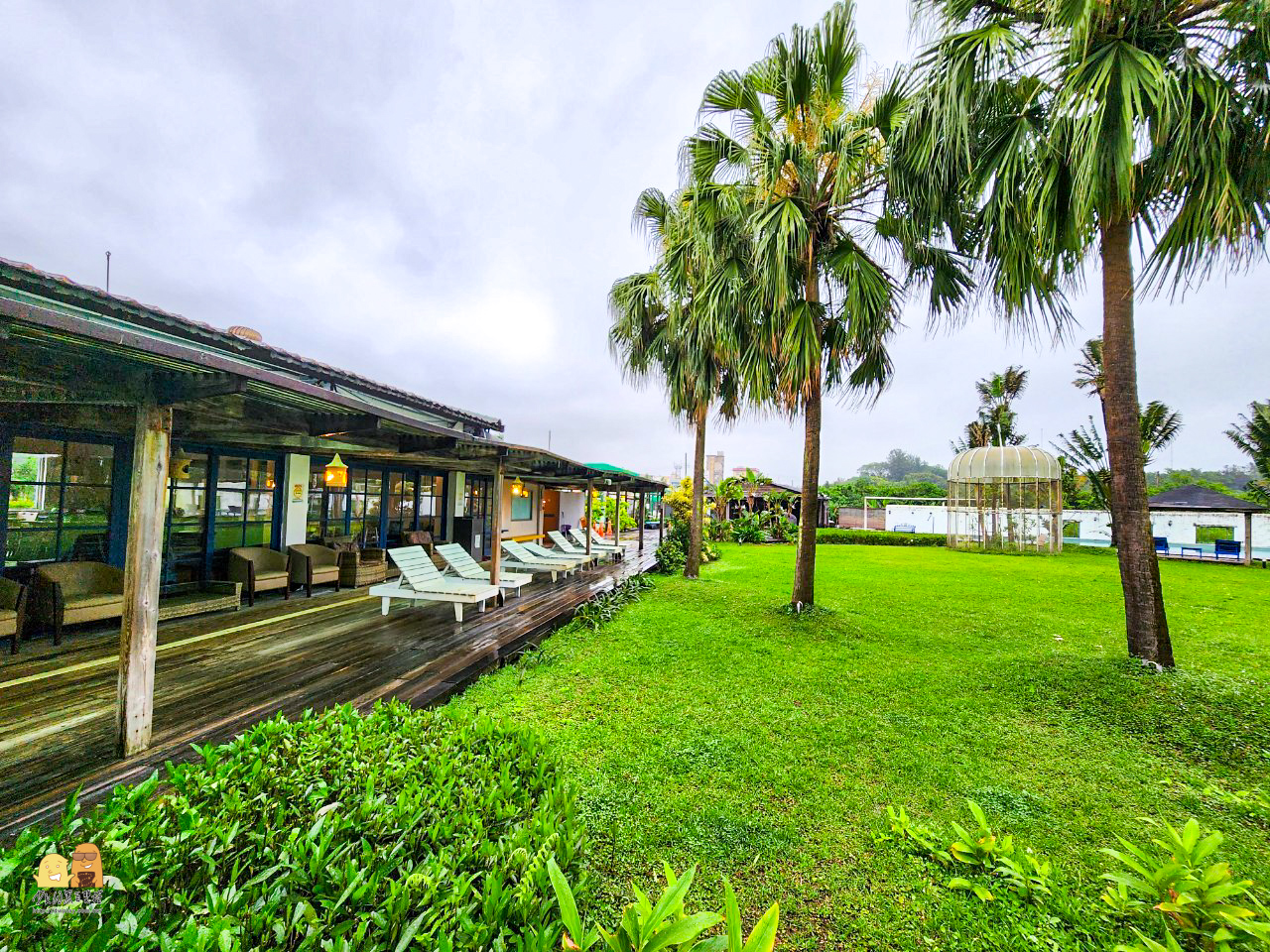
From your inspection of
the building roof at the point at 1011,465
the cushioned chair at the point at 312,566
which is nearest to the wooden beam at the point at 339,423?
the cushioned chair at the point at 312,566

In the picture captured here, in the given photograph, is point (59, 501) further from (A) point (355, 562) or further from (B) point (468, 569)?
(B) point (468, 569)

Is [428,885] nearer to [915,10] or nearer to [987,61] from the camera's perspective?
[987,61]

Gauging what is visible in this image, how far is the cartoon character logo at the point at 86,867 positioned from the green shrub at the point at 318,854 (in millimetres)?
79

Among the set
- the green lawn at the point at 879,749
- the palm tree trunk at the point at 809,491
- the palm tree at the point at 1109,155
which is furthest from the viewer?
the palm tree trunk at the point at 809,491

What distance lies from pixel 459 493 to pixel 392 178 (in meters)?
10.5

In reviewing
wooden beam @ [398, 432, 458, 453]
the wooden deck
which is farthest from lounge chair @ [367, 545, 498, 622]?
wooden beam @ [398, 432, 458, 453]

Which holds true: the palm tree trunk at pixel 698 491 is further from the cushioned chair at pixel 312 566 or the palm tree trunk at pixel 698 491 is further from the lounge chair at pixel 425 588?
the cushioned chair at pixel 312 566

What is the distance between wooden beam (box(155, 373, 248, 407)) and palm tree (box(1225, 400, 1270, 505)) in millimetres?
A: 25590

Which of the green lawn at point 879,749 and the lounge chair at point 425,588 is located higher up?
the lounge chair at point 425,588

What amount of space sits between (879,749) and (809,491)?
436 cm

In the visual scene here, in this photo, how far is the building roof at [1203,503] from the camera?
17812 millimetres

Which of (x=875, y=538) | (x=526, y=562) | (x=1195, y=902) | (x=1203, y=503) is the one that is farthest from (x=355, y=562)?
(x=1203, y=503)

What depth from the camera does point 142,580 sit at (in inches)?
121

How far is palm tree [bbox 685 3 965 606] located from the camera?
20.5ft
